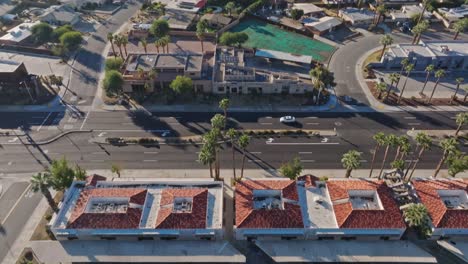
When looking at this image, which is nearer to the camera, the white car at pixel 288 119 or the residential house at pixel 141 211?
the residential house at pixel 141 211

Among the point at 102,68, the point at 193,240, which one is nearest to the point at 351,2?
the point at 102,68

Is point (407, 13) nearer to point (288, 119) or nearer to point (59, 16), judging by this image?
point (288, 119)

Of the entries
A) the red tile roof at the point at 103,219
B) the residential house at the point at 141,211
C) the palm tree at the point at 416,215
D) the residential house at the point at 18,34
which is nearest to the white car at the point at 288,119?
the residential house at the point at 141,211

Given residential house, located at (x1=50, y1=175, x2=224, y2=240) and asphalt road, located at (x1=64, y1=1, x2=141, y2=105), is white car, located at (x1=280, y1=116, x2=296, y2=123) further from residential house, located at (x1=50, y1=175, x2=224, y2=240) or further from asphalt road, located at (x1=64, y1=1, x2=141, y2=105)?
asphalt road, located at (x1=64, y1=1, x2=141, y2=105)

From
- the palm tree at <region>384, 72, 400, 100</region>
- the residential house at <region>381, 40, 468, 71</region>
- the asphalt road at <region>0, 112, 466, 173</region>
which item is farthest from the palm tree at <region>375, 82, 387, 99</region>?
the residential house at <region>381, 40, 468, 71</region>

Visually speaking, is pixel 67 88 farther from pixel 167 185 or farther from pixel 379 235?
pixel 379 235

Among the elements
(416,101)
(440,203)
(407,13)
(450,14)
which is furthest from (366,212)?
(450,14)

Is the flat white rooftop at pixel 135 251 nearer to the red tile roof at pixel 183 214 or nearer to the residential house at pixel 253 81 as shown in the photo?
the red tile roof at pixel 183 214
